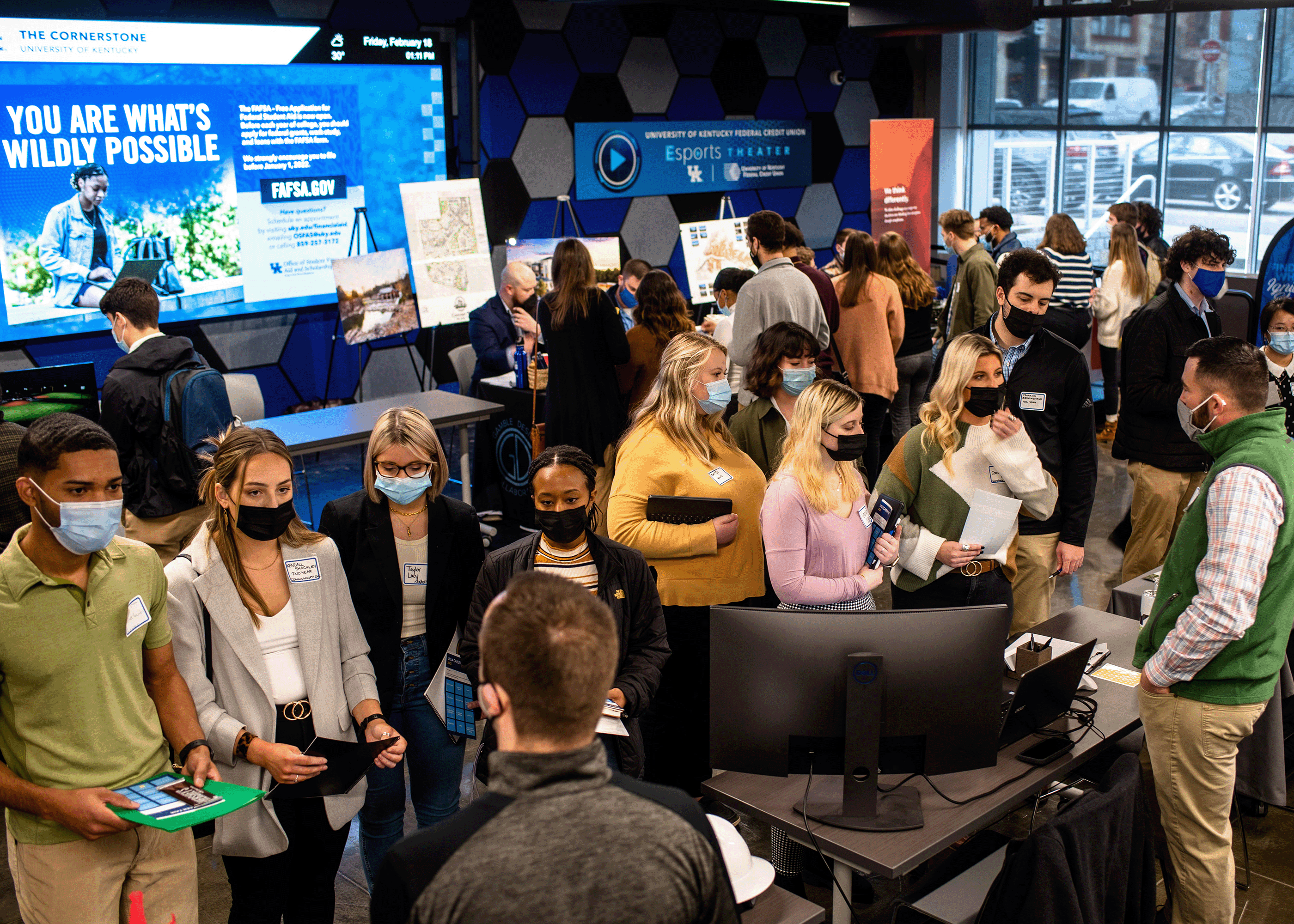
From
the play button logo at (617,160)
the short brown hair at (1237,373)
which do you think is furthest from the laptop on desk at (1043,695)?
the play button logo at (617,160)

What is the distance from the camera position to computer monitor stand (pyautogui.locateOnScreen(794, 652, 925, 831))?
200cm

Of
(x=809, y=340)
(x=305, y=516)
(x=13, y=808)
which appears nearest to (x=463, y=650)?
(x=13, y=808)

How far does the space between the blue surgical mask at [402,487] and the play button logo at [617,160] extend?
6.51 metres

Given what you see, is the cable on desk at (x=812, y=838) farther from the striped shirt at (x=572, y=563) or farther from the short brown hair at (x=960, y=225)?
the short brown hair at (x=960, y=225)

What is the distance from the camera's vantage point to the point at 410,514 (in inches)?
102

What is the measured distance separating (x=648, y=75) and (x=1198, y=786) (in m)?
7.68

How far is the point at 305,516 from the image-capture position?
6191mm

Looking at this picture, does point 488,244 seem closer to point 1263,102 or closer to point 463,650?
point 463,650

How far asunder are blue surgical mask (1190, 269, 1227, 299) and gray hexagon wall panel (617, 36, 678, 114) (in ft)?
17.7

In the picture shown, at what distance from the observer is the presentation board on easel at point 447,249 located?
272 inches

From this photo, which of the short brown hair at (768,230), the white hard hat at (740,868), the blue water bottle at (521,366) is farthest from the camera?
the blue water bottle at (521,366)

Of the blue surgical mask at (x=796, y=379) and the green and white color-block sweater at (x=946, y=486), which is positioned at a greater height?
the blue surgical mask at (x=796, y=379)

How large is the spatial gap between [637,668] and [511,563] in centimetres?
38

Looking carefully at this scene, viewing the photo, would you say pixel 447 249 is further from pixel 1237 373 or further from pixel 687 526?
pixel 1237 373
